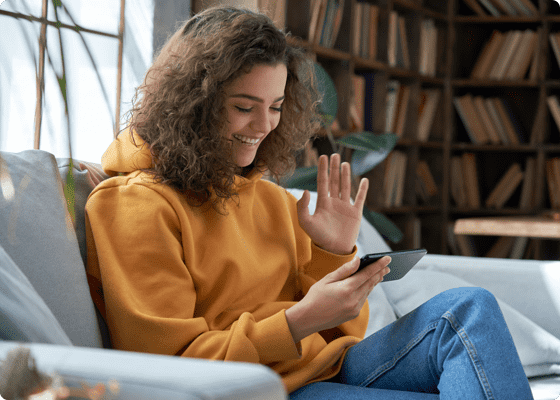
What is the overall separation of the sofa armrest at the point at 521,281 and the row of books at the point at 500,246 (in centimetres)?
185

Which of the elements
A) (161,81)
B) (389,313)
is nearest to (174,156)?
(161,81)

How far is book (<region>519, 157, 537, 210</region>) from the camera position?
3.24m

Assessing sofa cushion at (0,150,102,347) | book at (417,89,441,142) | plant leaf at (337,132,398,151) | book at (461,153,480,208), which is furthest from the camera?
book at (461,153,480,208)

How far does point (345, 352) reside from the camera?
1.08 m

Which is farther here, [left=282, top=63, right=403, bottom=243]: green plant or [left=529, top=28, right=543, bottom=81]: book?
[left=529, top=28, right=543, bottom=81]: book

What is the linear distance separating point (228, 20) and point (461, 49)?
2.76 m

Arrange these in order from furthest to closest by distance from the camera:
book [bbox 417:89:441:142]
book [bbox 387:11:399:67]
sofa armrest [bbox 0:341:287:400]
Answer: book [bbox 417:89:441:142]
book [bbox 387:11:399:67]
sofa armrest [bbox 0:341:287:400]

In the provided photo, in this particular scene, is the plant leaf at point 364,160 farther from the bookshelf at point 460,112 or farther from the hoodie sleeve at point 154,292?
the hoodie sleeve at point 154,292

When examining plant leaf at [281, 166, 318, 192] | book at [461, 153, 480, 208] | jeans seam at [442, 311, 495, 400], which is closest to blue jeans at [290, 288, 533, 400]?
jeans seam at [442, 311, 495, 400]

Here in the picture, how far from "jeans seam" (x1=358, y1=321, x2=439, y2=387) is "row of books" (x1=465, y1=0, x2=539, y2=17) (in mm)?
2818

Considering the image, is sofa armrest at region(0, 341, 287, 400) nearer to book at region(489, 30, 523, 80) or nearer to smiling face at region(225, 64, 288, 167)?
smiling face at region(225, 64, 288, 167)

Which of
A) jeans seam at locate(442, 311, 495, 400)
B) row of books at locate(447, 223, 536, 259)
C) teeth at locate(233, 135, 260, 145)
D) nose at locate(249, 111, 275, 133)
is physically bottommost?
row of books at locate(447, 223, 536, 259)

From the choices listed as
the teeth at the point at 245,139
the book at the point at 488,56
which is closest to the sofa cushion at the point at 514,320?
the teeth at the point at 245,139

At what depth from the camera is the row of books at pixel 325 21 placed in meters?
2.37
